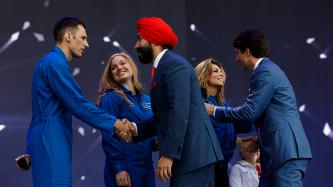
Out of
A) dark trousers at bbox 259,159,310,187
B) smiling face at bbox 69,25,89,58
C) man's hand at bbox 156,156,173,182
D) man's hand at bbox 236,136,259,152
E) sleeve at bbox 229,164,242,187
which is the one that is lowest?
sleeve at bbox 229,164,242,187

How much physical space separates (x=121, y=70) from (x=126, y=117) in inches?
11.7

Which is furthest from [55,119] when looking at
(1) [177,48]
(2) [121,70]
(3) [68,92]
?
(1) [177,48]

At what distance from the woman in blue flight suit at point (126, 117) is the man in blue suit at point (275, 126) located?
0.55 meters

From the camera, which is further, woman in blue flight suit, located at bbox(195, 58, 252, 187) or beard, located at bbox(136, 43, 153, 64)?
woman in blue flight suit, located at bbox(195, 58, 252, 187)

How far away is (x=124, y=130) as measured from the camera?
277 cm

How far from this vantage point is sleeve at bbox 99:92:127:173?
10.1ft

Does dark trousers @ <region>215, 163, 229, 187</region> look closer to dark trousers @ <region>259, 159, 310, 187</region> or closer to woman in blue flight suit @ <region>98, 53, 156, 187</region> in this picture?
woman in blue flight suit @ <region>98, 53, 156, 187</region>

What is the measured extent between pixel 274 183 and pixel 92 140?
2384mm

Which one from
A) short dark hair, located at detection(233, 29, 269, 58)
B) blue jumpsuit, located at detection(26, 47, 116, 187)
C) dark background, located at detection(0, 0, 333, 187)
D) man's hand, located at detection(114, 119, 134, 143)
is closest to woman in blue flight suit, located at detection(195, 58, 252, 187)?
short dark hair, located at detection(233, 29, 269, 58)

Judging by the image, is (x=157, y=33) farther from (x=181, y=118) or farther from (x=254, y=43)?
(x=254, y=43)

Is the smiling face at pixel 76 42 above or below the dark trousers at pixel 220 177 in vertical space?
above

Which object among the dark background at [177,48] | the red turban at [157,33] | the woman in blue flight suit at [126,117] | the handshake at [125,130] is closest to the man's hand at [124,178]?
the woman in blue flight suit at [126,117]

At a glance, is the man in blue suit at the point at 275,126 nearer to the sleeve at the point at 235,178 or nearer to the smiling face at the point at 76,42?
the sleeve at the point at 235,178

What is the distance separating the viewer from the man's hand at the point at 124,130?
8.92ft
